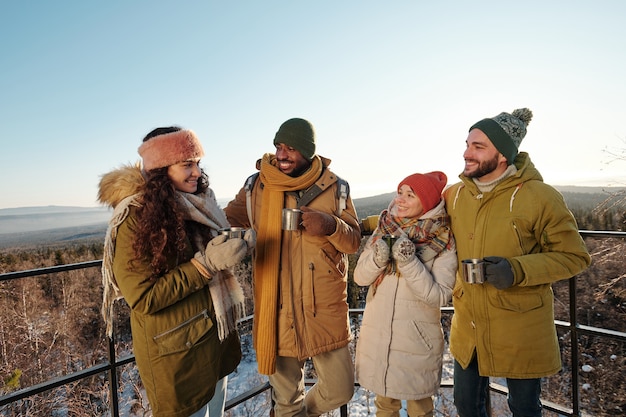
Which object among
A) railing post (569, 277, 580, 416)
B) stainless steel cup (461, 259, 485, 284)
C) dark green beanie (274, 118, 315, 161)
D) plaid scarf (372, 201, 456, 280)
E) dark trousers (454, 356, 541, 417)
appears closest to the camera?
stainless steel cup (461, 259, 485, 284)

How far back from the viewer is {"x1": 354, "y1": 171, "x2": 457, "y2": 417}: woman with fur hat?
199 cm

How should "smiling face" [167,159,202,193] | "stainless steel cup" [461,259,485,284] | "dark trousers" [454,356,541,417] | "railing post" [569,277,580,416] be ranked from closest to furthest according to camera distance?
"stainless steel cup" [461,259,485,284] → "smiling face" [167,159,202,193] → "dark trousers" [454,356,541,417] → "railing post" [569,277,580,416]

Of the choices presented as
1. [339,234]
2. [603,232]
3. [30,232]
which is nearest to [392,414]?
[339,234]

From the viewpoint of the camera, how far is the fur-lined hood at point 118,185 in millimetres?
1666

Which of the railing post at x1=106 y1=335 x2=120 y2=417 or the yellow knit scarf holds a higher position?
the yellow knit scarf

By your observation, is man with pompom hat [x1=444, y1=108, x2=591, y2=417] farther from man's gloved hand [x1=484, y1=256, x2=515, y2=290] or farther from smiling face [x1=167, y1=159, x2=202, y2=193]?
smiling face [x1=167, y1=159, x2=202, y2=193]

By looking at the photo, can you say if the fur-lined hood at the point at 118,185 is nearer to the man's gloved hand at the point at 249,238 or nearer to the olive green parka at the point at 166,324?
the olive green parka at the point at 166,324

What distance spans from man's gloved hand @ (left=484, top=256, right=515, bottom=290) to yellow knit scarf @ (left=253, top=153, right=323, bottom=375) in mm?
1106

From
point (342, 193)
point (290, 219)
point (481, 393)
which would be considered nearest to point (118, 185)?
point (290, 219)

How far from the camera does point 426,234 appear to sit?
6.77 feet

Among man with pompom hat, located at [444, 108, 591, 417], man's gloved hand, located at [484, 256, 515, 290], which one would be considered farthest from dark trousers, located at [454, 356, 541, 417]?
man's gloved hand, located at [484, 256, 515, 290]

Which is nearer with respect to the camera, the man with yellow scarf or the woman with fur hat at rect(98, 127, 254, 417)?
the woman with fur hat at rect(98, 127, 254, 417)

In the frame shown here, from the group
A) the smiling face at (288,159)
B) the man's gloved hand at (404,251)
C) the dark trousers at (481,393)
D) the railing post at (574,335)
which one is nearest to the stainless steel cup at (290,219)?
the smiling face at (288,159)

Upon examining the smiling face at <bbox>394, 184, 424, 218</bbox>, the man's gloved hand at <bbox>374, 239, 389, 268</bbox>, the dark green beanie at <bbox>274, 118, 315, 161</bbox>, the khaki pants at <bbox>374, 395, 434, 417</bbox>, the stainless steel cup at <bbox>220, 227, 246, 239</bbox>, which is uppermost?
the dark green beanie at <bbox>274, 118, 315, 161</bbox>
